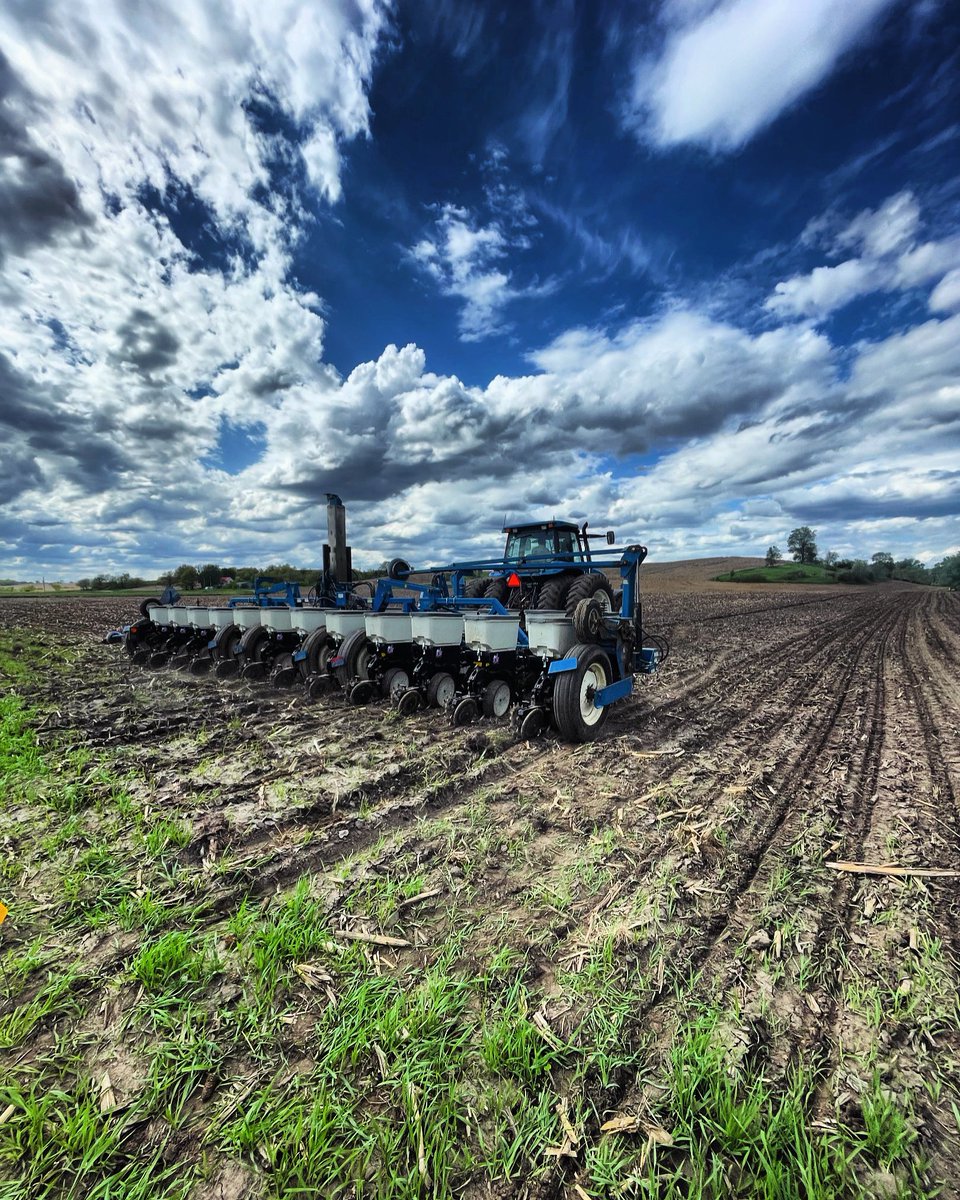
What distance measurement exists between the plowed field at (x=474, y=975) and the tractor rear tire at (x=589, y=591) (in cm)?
268

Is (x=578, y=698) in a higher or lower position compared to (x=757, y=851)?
higher

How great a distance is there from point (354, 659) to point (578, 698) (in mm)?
3492

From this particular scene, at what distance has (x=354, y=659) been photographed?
25.1 feet

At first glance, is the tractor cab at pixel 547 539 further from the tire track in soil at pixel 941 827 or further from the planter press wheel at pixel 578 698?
the tire track in soil at pixel 941 827

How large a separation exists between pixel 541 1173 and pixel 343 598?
8.44 metres

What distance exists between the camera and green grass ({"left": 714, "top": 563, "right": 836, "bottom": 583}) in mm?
64750

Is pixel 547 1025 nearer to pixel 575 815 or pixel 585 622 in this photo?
pixel 575 815

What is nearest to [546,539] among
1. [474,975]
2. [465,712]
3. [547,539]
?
[547,539]

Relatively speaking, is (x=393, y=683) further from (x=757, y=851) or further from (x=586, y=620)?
(x=757, y=851)

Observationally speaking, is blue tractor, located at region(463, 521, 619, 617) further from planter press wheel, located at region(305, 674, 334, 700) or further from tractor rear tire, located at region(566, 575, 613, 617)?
planter press wheel, located at region(305, 674, 334, 700)

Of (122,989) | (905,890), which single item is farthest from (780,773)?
(122,989)

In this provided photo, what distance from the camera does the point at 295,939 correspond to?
2.55 m

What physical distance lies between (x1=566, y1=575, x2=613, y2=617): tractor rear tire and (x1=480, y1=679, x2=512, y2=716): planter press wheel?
136 cm

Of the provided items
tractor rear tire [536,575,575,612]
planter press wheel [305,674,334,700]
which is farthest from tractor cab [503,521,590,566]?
planter press wheel [305,674,334,700]
